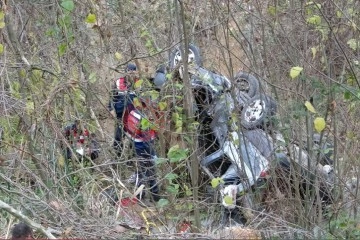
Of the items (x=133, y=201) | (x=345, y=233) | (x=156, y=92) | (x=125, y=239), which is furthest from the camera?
(x=156, y=92)

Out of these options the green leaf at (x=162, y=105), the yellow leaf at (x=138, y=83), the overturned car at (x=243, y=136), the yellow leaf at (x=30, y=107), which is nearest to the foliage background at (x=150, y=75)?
the yellow leaf at (x=30, y=107)

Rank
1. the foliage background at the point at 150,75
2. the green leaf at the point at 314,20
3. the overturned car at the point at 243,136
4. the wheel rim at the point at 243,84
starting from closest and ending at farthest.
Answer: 1. the green leaf at the point at 314,20
2. the foliage background at the point at 150,75
3. the overturned car at the point at 243,136
4. the wheel rim at the point at 243,84

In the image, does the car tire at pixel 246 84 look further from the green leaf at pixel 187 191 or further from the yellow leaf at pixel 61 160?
the yellow leaf at pixel 61 160

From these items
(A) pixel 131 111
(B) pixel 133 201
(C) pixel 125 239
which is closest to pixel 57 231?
(C) pixel 125 239

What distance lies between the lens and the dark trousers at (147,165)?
648 centimetres

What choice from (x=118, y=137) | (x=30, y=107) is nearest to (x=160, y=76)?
(x=118, y=137)

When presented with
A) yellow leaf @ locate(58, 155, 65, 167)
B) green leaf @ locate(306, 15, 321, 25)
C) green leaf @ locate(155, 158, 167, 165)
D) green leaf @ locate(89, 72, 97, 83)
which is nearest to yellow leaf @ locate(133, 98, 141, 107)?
green leaf @ locate(89, 72, 97, 83)

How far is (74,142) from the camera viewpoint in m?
6.63

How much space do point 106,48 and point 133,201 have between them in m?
1.69

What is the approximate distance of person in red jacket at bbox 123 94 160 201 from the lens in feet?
21.1

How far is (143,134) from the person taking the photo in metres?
6.80

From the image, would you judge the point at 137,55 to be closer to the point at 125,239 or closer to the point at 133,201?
the point at 133,201

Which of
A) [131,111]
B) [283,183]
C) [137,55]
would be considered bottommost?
[283,183]

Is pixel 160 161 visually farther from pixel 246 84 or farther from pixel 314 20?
pixel 314 20
